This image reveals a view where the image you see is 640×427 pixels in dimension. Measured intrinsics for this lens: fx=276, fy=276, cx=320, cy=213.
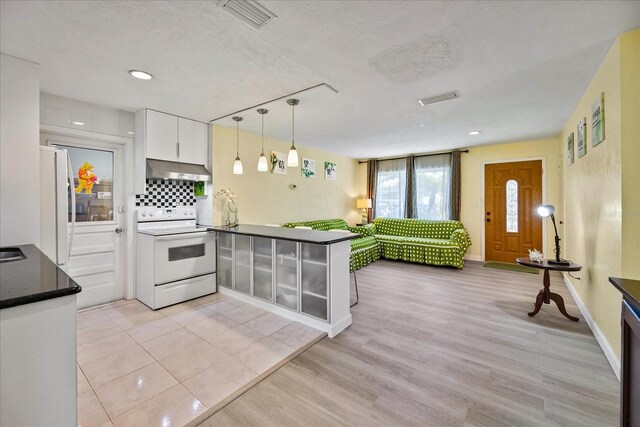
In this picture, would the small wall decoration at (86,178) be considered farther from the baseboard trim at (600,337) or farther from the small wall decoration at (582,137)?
the small wall decoration at (582,137)

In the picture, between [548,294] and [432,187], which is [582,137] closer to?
[548,294]

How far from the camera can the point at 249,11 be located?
169 cm

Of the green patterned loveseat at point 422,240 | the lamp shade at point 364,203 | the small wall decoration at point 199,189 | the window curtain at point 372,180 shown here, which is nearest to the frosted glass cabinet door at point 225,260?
the small wall decoration at point 199,189

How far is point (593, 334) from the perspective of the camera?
2.62 meters

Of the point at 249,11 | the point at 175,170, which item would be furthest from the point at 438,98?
the point at 175,170

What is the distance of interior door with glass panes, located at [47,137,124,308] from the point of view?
321cm

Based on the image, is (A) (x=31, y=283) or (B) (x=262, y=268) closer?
(A) (x=31, y=283)

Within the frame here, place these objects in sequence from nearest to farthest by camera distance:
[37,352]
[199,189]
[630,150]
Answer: [37,352] < [630,150] < [199,189]

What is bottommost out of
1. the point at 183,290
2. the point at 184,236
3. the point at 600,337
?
the point at 600,337

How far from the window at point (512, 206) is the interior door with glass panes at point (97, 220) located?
6726 mm

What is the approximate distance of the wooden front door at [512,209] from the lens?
17.7 ft

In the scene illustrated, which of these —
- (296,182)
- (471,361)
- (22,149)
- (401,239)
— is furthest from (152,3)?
(401,239)

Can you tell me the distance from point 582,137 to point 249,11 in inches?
144

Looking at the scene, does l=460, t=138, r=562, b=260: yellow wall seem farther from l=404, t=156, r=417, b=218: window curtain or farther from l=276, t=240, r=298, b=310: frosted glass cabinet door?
l=276, t=240, r=298, b=310: frosted glass cabinet door
